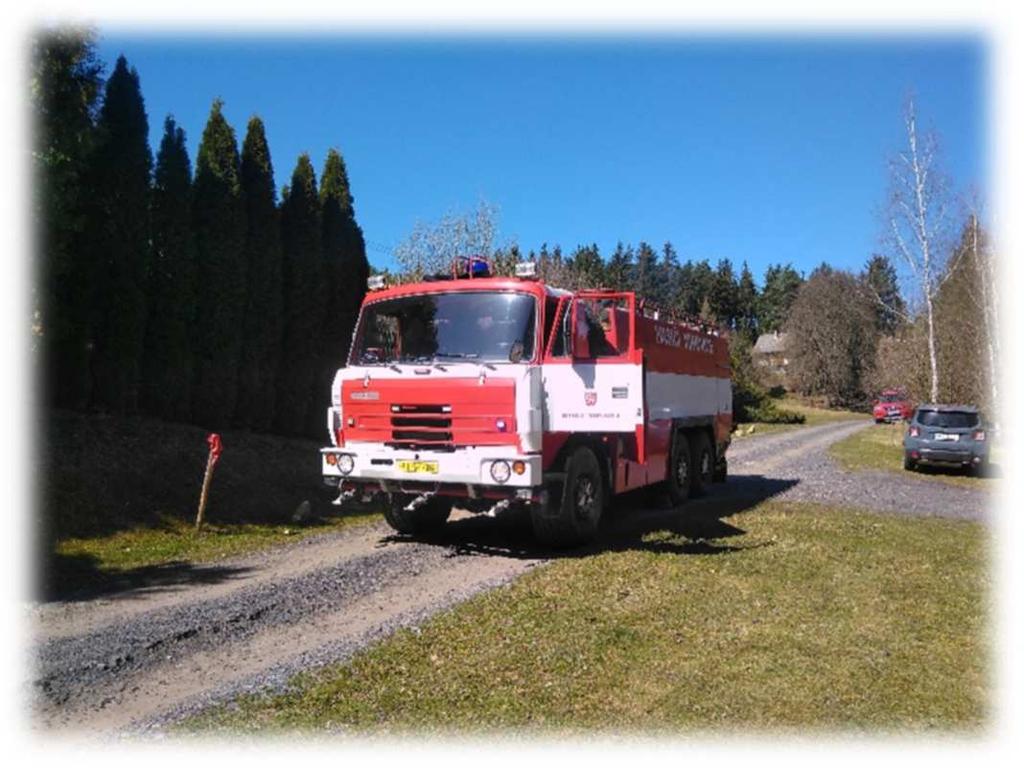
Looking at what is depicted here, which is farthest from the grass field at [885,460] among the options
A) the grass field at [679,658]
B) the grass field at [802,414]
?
the grass field at [679,658]

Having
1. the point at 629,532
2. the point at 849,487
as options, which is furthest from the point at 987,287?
the point at 629,532

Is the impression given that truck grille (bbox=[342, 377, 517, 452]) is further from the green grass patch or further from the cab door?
the green grass patch

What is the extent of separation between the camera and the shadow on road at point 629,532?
8875 millimetres

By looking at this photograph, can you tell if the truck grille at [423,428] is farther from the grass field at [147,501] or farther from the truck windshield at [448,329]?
the grass field at [147,501]

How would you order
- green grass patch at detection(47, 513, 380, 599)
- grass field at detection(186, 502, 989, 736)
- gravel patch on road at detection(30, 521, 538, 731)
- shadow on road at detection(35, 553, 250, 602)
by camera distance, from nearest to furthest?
grass field at detection(186, 502, 989, 736) < gravel patch on road at detection(30, 521, 538, 731) < shadow on road at detection(35, 553, 250, 602) < green grass patch at detection(47, 513, 380, 599)

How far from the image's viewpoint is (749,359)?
5300 cm

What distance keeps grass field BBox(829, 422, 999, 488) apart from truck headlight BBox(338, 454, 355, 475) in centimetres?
1387

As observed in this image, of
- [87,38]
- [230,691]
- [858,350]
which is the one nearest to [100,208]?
[87,38]

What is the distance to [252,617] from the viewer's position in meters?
6.27

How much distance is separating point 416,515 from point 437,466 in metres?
1.68

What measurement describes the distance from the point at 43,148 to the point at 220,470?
17.9 ft

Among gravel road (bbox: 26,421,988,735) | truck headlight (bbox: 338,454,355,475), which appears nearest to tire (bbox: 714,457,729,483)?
gravel road (bbox: 26,421,988,735)

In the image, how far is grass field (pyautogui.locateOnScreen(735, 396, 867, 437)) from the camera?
39438 mm

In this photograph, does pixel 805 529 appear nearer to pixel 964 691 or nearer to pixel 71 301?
pixel 964 691
